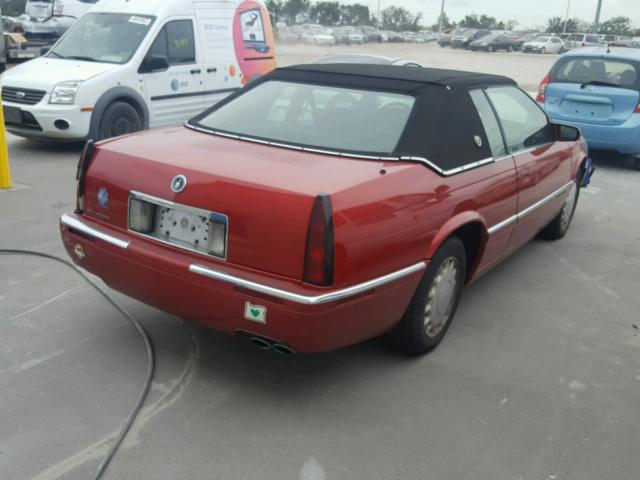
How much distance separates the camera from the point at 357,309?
9.73ft

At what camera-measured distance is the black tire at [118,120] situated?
842cm

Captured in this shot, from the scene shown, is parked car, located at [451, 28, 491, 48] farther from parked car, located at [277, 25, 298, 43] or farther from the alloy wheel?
the alloy wheel

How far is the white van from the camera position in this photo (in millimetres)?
8141

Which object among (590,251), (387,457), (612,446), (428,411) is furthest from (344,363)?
(590,251)

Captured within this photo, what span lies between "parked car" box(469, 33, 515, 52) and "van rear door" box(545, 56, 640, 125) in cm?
4358

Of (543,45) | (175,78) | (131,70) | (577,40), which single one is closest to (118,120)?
(131,70)

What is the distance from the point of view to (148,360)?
349 centimetres

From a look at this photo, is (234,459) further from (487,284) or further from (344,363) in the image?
(487,284)

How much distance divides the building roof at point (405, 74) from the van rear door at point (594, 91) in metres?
5.17

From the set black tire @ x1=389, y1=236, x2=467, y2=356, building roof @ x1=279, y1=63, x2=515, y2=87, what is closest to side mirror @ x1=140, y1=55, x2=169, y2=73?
building roof @ x1=279, y1=63, x2=515, y2=87

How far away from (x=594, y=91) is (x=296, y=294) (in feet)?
25.0

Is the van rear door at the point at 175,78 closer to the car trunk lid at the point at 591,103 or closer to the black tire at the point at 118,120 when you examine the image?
the black tire at the point at 118,120

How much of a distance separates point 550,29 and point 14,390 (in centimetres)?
10706

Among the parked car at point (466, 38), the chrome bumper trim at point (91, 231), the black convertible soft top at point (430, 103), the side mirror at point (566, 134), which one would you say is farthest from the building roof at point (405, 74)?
the parked car at point (466, 38)
